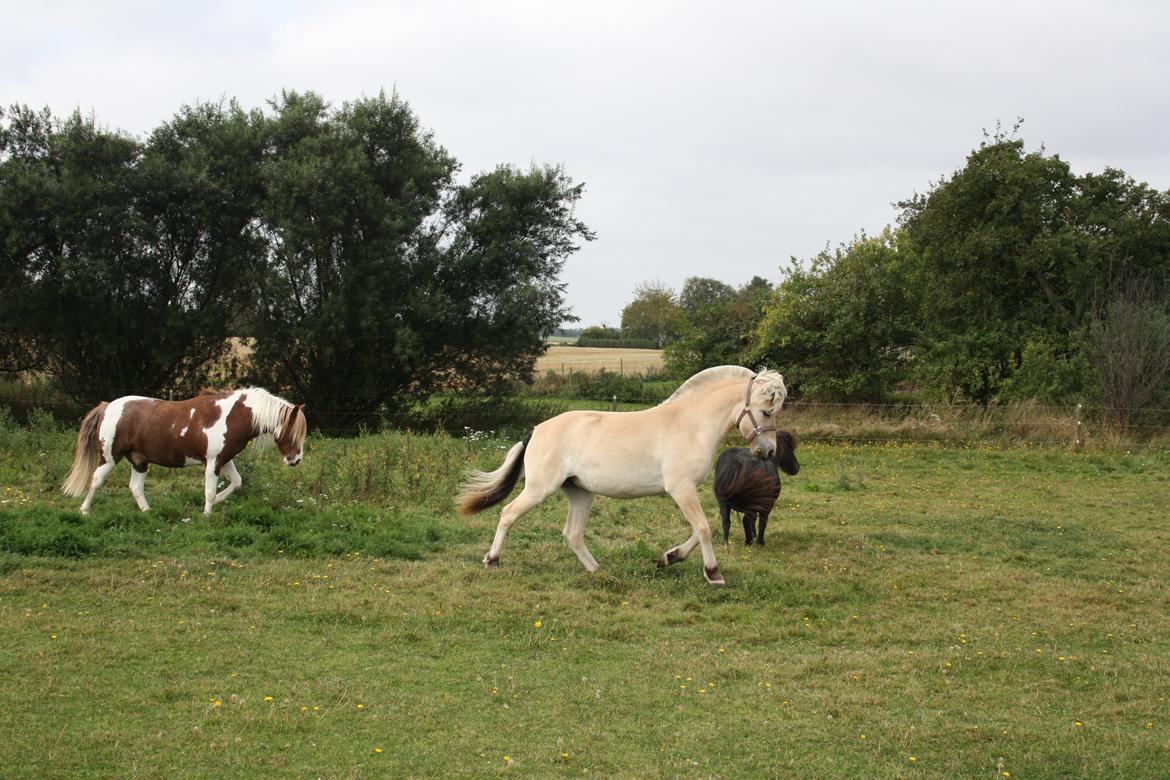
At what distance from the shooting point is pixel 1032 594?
8203 millimetres

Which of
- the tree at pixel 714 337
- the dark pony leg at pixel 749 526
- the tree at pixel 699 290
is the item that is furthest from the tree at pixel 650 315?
the dark pony leg at pixel 749 526

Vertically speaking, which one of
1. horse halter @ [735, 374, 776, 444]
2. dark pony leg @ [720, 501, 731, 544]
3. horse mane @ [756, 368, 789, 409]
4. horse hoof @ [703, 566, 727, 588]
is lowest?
horse hoof @ [703, 566, 727, 588]

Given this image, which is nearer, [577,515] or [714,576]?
[714,576]

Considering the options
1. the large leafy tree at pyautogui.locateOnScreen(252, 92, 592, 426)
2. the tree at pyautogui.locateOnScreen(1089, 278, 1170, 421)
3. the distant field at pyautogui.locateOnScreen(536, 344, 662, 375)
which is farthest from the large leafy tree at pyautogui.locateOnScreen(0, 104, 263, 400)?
the tree at pyautogui.locateOnScreen(1089, 278, 1170, 421)

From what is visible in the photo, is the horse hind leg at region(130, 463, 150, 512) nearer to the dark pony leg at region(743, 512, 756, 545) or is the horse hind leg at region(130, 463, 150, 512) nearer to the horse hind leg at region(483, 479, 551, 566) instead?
the horse hind leg at region(483, 479, 551, 566)

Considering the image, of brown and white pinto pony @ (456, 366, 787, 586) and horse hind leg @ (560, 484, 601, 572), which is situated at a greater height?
brown and white pinto pony @ (456, 366, 787, 586)

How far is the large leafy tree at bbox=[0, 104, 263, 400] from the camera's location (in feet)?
63.0

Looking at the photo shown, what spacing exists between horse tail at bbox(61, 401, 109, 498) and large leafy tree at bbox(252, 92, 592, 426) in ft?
33.4

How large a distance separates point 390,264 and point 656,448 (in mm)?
13618

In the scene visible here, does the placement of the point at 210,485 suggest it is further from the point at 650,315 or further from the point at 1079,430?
the point at 650,315

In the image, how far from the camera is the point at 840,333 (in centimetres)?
2661

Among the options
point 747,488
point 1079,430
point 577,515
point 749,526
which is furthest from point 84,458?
point 1079,430

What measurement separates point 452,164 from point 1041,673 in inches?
743

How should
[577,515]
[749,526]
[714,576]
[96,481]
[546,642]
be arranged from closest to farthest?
[546,642] < [714,576] < [577,515] < [96,481] < [749,526]
